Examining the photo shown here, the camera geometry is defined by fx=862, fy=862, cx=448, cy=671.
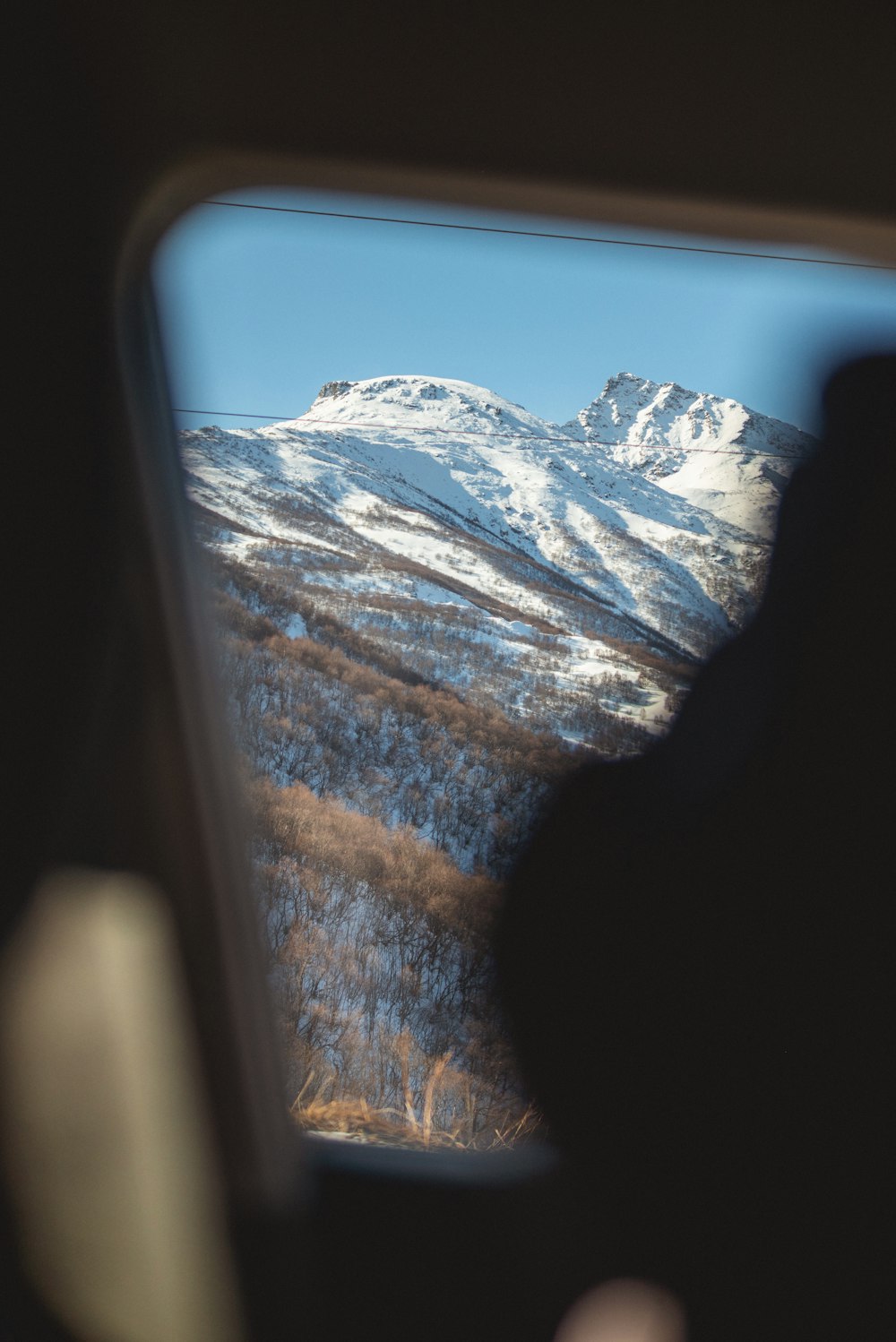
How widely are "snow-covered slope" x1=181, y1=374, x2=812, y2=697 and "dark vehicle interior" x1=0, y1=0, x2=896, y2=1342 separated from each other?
0.41 feet

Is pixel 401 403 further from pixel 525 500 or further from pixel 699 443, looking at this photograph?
pixel 699 443

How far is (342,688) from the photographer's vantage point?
1.71m

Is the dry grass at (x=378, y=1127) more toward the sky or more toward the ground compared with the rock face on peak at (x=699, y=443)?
more toward the ground

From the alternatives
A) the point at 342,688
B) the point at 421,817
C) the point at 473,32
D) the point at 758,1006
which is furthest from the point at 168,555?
the point at 758,1006

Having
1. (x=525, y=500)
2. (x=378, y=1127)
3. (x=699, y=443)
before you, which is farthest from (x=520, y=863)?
(x=699, y=443)

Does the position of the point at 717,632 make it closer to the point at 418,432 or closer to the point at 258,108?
the point at 418,432

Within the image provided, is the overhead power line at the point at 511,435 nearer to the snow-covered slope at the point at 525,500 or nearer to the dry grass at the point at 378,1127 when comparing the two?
the snow-covered slope at the point at 525,500

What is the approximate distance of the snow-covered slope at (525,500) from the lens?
173 centimetres

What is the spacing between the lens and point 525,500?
1.78m

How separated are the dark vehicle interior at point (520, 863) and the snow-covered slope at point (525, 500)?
4.9 inches

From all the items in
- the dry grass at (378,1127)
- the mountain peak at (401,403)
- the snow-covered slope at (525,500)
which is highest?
the mountain peak at (401,403)

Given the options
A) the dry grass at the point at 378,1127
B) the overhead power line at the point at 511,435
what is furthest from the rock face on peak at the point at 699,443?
the dry grass at the point at 378,1127

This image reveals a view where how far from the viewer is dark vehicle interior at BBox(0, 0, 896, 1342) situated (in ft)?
4.61

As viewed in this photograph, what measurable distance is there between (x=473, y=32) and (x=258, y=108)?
0.37 metres
